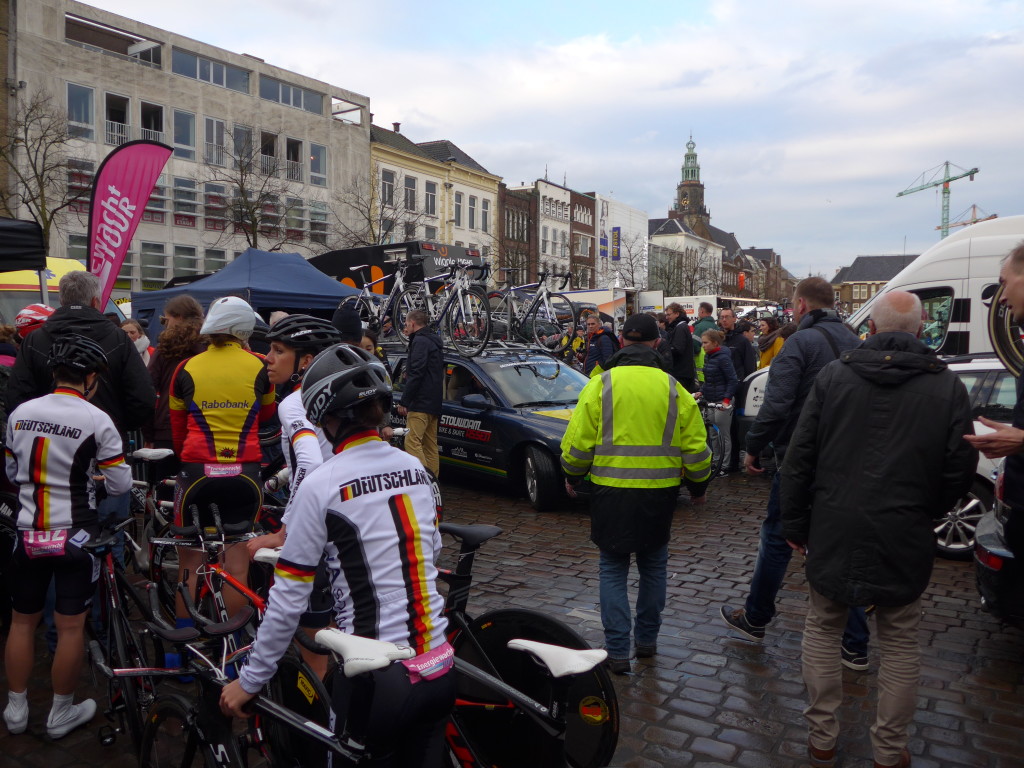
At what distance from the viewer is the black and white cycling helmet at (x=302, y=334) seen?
3805mm

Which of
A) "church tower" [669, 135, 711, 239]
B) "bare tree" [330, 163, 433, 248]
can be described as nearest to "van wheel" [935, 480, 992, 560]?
"bare tree" [330, 163, 433, 248]

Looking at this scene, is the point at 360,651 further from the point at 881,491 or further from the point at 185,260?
the point at 185,260

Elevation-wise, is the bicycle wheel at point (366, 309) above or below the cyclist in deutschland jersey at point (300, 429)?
→ above

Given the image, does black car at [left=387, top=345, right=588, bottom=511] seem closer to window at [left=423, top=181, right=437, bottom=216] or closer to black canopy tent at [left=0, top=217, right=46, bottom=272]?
black canopy tent at [left=0, top=217, right=46, bottom=272]

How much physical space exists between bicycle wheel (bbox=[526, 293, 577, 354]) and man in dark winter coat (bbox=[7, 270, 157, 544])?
23.2 feet

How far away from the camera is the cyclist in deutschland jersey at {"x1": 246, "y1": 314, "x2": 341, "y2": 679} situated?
325 centimetres

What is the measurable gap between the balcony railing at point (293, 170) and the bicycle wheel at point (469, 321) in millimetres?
29326

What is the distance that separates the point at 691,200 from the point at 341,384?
134m

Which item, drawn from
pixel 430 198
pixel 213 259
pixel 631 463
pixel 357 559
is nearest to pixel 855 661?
pixel 631 463

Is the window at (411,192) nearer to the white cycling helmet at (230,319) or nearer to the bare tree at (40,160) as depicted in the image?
the bare tree at (40,160)

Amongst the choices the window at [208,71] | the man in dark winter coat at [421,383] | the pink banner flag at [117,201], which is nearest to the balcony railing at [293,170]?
the window at [208,71]

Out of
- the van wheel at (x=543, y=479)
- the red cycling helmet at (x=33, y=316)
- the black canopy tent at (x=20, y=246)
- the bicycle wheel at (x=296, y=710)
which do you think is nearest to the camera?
the bicycle wheel at (x=296, y=710)

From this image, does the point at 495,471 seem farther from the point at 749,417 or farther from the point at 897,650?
the point at 897,650

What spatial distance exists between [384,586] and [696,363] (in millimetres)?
10611
